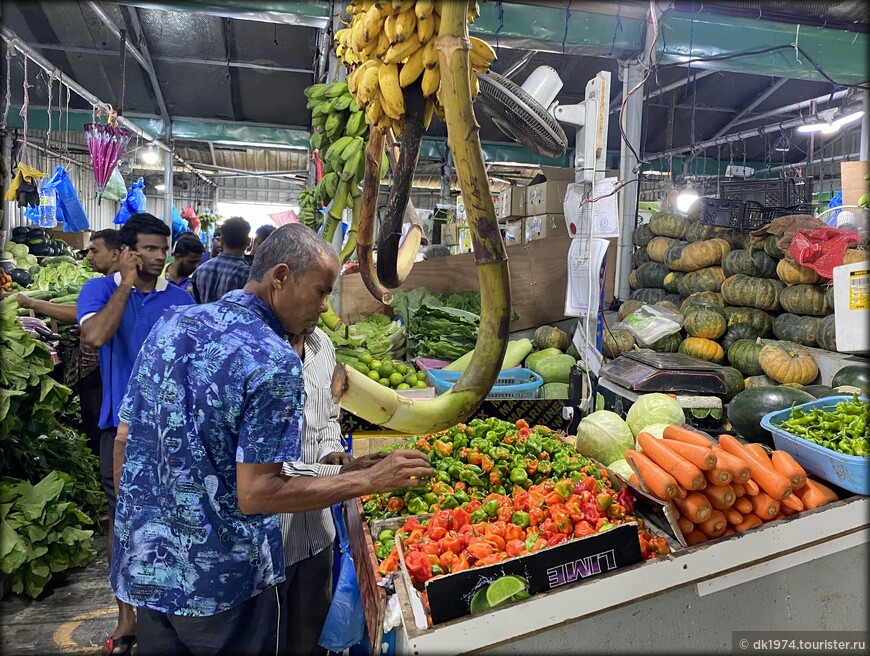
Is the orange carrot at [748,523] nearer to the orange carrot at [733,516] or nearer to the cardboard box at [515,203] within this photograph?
the orange carrot at [733,516]

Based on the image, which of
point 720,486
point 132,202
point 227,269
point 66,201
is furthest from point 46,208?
point 720,486

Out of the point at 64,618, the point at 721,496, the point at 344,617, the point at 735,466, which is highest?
the point at 735,466

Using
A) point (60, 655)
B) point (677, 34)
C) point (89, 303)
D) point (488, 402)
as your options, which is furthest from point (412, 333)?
point (677, 34)

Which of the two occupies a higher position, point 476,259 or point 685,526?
point 476,259

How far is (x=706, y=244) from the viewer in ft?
19.1

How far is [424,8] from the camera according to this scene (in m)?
0.97

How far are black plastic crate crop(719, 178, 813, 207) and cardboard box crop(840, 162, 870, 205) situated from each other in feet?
3.21

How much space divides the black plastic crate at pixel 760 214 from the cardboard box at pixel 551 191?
5.47 ft

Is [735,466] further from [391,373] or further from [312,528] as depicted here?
[391,373]

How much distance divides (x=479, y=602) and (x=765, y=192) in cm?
535

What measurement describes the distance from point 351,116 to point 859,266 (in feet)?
5.98

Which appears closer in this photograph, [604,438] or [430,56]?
[430,56]

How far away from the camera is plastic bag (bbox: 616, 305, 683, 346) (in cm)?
473

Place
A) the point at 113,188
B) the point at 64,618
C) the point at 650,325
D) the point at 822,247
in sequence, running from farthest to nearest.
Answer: the point at 113,188
the point at 650,325
the point at 822,247
the point at 64,618
